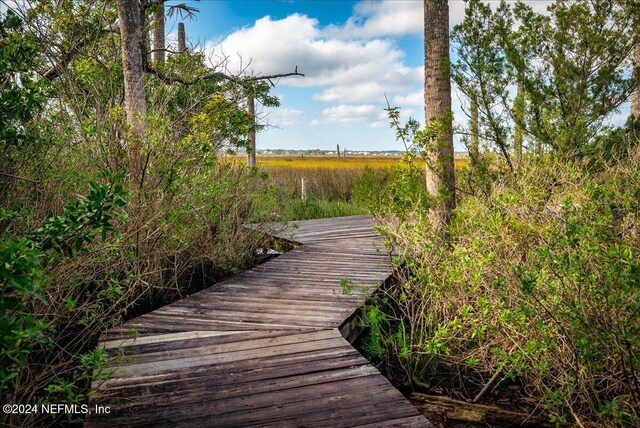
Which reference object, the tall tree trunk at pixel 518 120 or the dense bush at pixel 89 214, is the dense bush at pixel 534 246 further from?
the dense bush at pixel 89 214

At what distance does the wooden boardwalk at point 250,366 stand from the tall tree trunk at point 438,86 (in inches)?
81.9

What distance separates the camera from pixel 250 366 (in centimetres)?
304

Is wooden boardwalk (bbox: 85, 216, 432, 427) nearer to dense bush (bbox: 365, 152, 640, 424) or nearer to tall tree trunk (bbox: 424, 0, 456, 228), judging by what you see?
dense bush (bbox: 365, 152, 640, 424)

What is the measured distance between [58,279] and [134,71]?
506 centimetres

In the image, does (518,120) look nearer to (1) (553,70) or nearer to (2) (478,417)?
(1) (553,70)

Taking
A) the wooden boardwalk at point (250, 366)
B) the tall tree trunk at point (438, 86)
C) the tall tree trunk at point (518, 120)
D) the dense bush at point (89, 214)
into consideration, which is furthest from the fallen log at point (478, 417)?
the tall tree trunk at point (518, 120)

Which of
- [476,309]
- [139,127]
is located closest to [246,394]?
[476,309]

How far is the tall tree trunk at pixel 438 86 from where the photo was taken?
20.6ft

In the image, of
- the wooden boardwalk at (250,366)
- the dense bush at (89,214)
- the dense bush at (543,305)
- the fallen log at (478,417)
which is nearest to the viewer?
the dense bush at (89,214)

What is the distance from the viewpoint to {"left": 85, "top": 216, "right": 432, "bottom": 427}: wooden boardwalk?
2492 millimetres

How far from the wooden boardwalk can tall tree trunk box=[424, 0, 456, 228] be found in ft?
6.83

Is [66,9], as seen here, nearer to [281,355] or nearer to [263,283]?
[263,283]

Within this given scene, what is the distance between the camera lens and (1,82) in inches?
138

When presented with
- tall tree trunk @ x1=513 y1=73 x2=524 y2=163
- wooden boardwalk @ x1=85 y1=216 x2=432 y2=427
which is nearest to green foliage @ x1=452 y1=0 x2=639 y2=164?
tall tree trunk @ x1=513 y1=73 x2=524 y2=163
